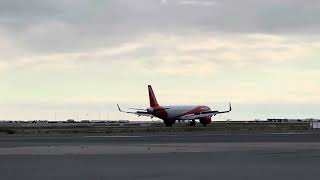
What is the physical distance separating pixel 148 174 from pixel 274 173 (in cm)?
468

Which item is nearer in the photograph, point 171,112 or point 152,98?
point 171,112

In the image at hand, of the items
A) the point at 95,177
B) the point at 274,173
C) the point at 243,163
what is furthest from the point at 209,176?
the point at 243,163

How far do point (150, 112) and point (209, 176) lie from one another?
120 m

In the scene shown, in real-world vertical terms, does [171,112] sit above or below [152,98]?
below

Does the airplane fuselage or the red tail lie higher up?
the red tail

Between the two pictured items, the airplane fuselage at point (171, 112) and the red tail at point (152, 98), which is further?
the red tail at point (152, 98)

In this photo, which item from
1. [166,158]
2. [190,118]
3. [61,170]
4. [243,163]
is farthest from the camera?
[190,118]

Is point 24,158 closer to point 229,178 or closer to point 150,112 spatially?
point 229,178

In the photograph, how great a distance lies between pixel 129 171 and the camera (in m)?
24.7

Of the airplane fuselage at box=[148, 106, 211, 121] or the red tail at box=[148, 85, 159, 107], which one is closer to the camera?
the airplane fuselage at box=[148, 106, 211, 121]

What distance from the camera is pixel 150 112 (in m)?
143

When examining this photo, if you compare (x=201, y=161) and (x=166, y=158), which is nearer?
(x=201, y=161)

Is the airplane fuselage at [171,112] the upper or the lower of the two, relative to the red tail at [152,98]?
lower

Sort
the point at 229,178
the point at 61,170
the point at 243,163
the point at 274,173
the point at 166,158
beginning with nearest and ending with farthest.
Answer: the point at 229,178
the point at 274,173
the point at 61,170
the point at 243,163
the point at 166,158
